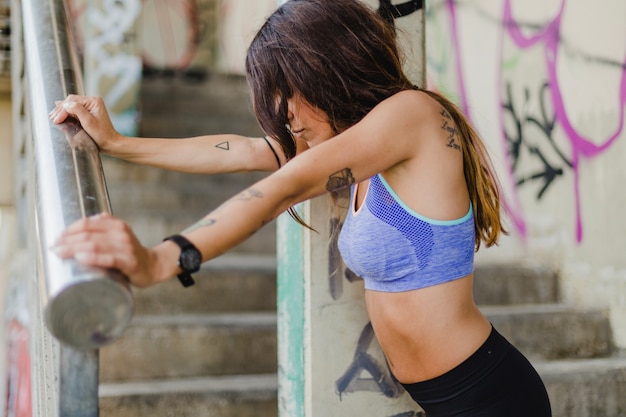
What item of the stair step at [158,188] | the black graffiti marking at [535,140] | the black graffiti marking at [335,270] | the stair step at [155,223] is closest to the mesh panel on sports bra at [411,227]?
the black graffiti marking at [335,270]

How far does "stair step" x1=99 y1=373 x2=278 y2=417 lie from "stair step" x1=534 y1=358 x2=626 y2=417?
116 cm

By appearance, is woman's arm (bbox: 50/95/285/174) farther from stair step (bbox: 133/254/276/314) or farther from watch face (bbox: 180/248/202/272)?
stair step (bbox: 133/254/276/314)

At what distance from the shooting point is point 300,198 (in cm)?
148

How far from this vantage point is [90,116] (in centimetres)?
183

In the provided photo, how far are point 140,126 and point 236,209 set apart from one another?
4.13 meters

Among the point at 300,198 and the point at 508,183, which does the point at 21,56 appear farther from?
the point at 508,183

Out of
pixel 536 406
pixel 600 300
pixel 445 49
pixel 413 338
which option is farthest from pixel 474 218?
pixel 445 49

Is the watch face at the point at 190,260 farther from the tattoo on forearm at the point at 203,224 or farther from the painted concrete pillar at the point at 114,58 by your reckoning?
the painted concrete pillar at the point at 114,58

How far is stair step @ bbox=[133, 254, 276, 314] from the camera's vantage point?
11.0 ft

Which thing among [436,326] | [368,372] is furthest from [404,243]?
[368,372]

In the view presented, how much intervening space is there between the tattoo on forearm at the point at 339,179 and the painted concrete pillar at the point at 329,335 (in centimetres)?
63

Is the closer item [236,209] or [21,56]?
[236,209]

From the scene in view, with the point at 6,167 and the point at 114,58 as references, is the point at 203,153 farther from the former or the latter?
the point at 6,167

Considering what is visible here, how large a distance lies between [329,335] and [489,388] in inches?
21.7
